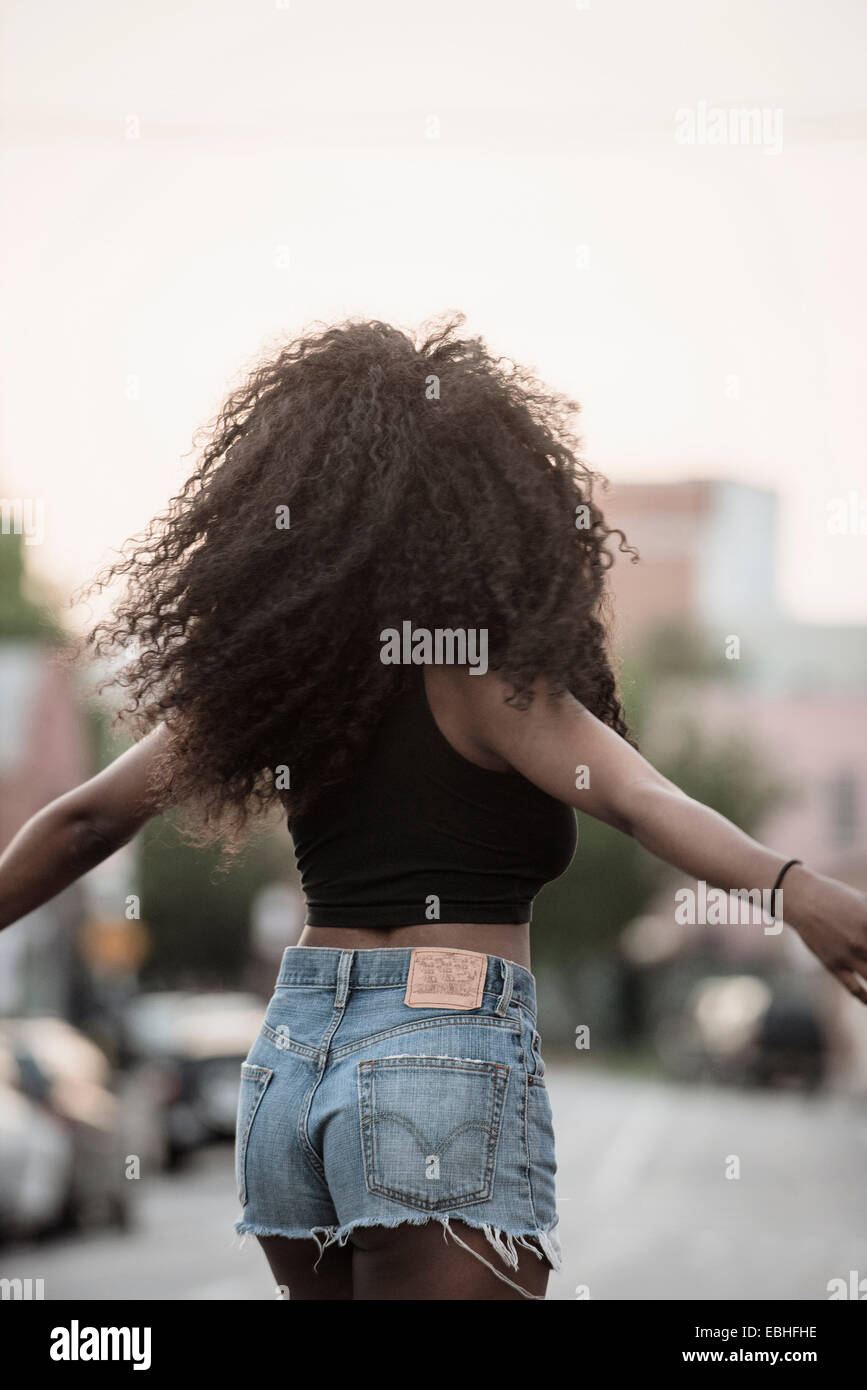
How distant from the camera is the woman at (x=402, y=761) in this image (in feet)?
8.23

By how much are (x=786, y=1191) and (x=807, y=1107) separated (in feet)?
49.6

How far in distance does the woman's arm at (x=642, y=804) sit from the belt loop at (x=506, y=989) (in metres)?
0.28

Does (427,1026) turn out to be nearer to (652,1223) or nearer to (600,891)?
(652,1223)

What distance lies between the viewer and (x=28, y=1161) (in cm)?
1262

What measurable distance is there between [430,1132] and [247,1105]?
0.35 meters

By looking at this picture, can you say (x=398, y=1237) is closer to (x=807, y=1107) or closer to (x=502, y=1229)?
(x=502, y=1229)

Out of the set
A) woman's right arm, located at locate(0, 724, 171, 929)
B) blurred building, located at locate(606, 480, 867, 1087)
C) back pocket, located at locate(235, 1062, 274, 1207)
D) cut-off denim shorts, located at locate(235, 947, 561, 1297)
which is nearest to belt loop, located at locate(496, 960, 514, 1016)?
Answer: cut-off denim shorts, located at locate(235, 947, 561, 1297)

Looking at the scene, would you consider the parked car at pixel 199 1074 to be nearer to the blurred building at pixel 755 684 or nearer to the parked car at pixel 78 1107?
the parked car at pixel 78 1107

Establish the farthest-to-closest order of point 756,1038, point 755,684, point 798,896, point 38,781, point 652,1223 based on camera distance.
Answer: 1. point 755,684
2. point 756,1038
3. point 38,781
4. point 652,1223
5. point 798,896

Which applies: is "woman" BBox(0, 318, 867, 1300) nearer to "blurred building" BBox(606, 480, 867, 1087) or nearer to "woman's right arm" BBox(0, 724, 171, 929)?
"woman's right arm" BBox(0, 724, 171, 929)

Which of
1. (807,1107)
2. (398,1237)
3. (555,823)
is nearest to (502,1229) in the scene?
(398,1237)

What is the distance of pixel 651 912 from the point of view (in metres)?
52.8

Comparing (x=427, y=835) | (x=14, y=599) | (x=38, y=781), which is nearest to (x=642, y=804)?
(x=427, y=835)
